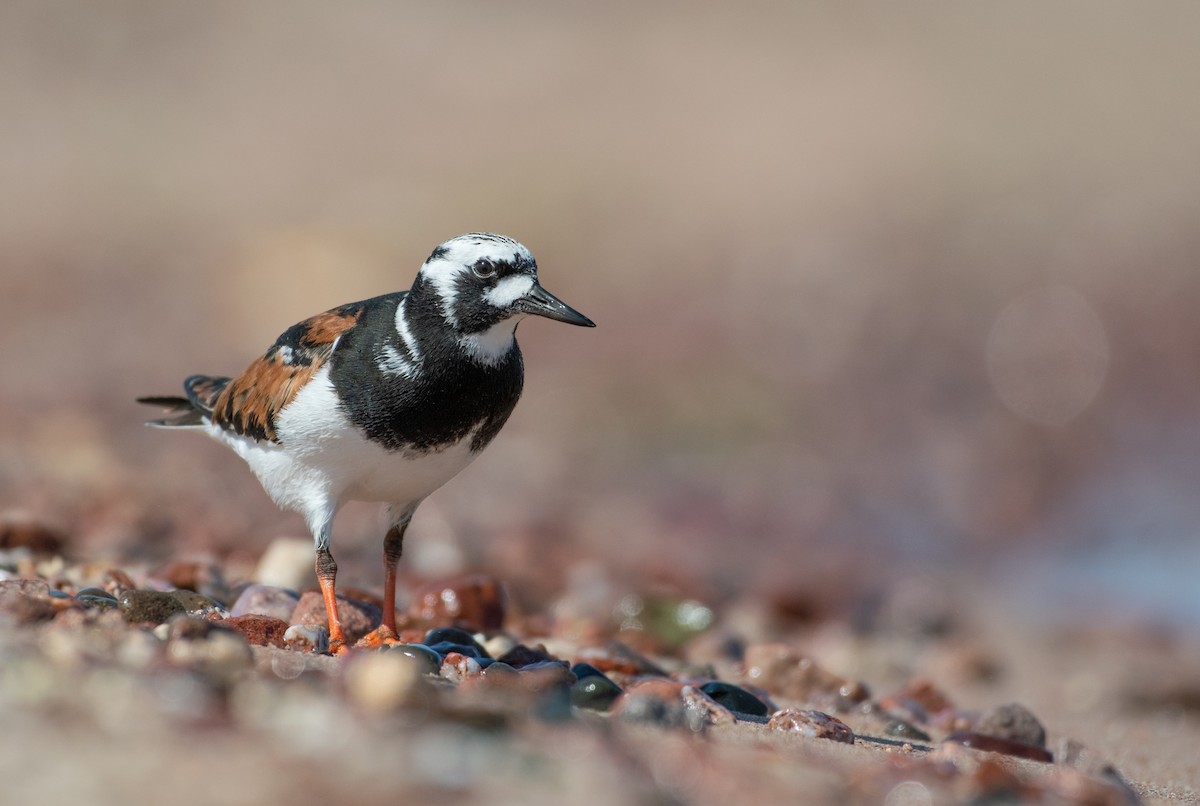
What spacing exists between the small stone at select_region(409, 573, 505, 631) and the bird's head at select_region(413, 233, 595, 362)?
5.15ft

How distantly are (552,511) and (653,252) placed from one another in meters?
5.60

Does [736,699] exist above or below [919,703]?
above

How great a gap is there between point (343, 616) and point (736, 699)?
1591mm

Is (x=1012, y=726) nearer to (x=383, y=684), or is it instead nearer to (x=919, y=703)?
(x=919, y=703)

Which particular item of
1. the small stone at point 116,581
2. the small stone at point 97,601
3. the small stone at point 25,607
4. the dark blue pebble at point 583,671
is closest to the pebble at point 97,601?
the small stone at point 97,601

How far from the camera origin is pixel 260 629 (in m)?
4.79

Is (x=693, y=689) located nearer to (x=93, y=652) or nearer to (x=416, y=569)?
(x=93, y=652)

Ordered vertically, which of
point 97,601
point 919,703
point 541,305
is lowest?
point 919,703

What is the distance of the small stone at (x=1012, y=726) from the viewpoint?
546cm

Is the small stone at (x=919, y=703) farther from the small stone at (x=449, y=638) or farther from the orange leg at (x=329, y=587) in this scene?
the orange leg at (x=329, y=587)

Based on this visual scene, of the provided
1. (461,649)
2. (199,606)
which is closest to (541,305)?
(461,649)

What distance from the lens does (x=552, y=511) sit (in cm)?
1028

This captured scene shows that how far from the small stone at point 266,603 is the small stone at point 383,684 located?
200cm

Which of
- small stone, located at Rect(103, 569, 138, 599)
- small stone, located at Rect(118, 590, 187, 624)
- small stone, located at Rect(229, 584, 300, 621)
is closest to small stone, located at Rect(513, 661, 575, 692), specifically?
small stone, located at Rect(118, 590, 187, 624)
